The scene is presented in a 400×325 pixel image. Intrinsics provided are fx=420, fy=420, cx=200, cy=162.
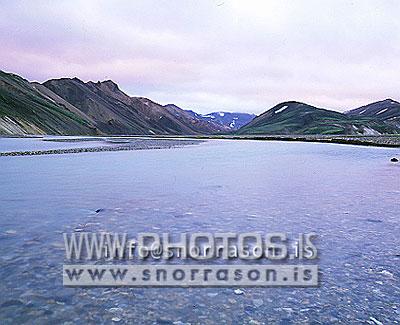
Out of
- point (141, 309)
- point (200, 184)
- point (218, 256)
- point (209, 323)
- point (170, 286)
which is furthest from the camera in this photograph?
point (200, 184)

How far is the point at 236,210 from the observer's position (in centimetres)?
1627

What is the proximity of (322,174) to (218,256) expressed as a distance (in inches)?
888

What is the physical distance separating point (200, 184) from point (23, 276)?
1623 centimetres

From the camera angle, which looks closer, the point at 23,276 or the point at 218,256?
the point at 23,276

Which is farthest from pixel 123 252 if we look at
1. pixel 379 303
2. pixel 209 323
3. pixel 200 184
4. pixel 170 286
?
pixel 200 184

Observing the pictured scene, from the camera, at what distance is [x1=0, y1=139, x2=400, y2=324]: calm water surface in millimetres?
7492

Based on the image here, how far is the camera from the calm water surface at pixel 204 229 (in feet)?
24.6

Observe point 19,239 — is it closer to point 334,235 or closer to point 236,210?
point 236,210

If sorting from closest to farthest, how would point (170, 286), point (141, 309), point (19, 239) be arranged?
1. point (141, 309)
2. point (170, 286)
3. point (19, 239)

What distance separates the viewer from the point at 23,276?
898 centimetres

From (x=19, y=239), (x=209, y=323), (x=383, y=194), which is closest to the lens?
(x=209, y=323)

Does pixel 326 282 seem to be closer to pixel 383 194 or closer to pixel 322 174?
pixel 383 194

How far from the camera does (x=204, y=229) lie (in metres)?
13.1

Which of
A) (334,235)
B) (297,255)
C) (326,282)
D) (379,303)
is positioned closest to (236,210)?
(334,235)
